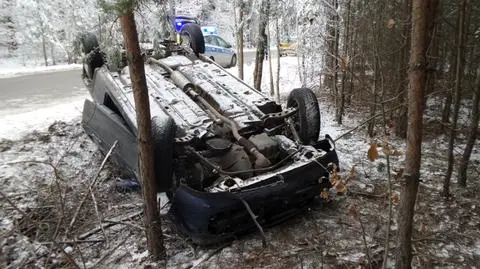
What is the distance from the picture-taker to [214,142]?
4703mm

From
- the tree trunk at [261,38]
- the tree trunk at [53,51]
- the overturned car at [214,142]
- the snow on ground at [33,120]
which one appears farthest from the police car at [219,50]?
the overturned car at [214,142]

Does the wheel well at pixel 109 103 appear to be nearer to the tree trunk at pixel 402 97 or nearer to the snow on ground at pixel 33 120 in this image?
the snow on ground at pixel 33 120

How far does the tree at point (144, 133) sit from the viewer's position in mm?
3375

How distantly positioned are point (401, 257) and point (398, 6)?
5.59 m

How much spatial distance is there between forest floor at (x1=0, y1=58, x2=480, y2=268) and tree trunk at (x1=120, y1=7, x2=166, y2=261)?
157 millimetres

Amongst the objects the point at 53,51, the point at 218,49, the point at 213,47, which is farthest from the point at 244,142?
the point at 53,51

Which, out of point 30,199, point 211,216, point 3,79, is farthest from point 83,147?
point 3,79

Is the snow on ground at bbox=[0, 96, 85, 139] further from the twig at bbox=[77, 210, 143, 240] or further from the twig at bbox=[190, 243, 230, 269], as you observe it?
the twig at bbox=[190, 243, 230, 269]

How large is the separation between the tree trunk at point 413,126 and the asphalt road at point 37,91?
9748mm

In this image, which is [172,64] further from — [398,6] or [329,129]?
[398,6]

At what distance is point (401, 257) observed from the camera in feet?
9.59

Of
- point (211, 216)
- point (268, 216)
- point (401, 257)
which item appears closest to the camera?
point (401, 257)

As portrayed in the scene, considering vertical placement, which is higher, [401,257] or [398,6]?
[398,6]

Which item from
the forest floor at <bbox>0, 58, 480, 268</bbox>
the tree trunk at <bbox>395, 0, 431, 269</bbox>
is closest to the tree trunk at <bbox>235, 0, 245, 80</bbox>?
the forest floor at <bbox>0, 58, 480, 268</bbox>
